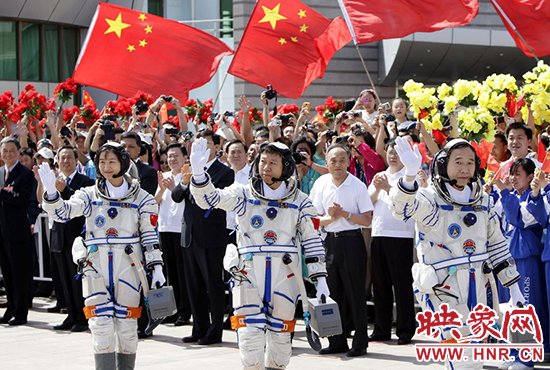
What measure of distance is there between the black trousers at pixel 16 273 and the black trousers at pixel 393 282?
4.78 meters

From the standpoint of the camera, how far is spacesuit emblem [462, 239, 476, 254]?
18.9 feet

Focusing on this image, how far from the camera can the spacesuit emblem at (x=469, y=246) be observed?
577 centimetres

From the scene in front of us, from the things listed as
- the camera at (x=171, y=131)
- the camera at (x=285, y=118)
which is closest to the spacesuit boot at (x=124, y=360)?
the camera at (x=171, y=131)

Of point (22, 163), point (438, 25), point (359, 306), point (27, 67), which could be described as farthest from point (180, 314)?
point (27, 67)

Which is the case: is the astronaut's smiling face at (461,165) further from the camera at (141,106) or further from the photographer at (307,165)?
the camera at (141,106)

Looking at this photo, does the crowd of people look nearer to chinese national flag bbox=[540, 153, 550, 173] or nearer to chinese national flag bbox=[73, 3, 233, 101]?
chinese national flag bbox=[540, 153, 550, 173]

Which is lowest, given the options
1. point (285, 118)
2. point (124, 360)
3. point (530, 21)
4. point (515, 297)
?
point (124, 360)

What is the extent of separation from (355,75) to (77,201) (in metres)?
19.1

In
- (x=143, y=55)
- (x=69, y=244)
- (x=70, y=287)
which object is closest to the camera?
(x=69, y=244)

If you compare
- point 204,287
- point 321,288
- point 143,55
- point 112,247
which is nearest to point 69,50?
point 143,55

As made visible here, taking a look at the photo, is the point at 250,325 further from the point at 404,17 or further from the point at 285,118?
the point at 404,17

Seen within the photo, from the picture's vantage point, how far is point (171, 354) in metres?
8.02

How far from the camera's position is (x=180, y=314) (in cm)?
963

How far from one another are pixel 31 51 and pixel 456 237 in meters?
22.7
